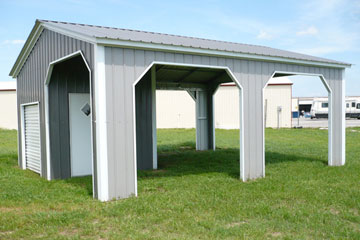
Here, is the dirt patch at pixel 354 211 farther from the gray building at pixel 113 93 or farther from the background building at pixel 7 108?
the background building at pixel 7 108

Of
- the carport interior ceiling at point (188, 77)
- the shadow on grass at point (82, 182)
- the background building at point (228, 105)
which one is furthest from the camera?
the background building at point (228, 105)

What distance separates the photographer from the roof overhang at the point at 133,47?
5.82m

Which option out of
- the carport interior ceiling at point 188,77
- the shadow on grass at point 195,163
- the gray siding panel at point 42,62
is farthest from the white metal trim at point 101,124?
the carport interior ceiling at point 188,77

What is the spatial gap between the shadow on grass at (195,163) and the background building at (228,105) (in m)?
10.0

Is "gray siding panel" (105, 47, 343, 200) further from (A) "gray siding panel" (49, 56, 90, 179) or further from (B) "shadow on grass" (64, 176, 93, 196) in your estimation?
(A) "gray siding panel" (49, 56, 90, 179)

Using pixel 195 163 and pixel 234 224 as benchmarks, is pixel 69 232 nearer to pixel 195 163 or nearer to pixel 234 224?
pixel 234 224

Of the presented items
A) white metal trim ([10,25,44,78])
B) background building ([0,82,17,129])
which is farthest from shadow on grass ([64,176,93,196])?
background building ([0,82,17,129])

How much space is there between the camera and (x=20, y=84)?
994cm

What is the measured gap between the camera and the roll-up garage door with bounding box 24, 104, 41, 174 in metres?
8.91

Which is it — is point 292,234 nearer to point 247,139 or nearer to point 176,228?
point 176,228

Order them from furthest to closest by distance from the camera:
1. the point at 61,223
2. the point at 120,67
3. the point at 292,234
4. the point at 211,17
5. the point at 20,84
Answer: the point at 211,17 < the point at 20,84 < the point at 120,67 < the point at 61,223 < the point at 292,234

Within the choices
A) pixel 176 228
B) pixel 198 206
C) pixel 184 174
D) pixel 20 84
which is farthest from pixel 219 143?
pixel 176 228

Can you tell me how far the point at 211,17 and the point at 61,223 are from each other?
867 centimetres

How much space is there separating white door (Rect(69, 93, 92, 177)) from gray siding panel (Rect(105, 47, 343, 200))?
4.77 feet
